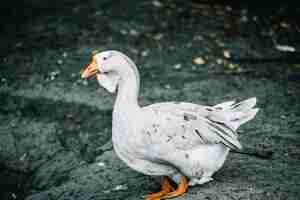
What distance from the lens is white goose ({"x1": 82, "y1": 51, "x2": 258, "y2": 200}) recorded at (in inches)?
189

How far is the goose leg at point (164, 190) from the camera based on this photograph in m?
5.19

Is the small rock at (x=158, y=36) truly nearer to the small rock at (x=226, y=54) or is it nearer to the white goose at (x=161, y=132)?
the small rock at (x=226, y=54)

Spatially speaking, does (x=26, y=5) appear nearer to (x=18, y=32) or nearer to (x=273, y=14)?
(x=18, y=32)

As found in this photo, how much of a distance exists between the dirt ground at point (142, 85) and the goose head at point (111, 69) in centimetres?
117

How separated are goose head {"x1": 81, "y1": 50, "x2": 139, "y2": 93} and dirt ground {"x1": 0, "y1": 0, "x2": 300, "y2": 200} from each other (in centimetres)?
117

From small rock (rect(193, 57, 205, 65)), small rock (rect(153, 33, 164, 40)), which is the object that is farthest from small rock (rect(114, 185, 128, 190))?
small rock (rect(153, 33, 164, 40))

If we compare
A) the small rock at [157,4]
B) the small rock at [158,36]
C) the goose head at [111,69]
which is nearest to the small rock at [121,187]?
the goose head at [111,69]

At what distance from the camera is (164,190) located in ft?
17.4

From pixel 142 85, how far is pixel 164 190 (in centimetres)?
272

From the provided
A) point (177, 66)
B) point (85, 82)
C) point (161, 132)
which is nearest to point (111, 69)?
point (161, 132)

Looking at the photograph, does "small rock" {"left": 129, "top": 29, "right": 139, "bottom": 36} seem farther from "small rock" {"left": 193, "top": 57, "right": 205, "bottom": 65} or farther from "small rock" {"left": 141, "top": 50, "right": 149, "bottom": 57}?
"small rock" {"left": 193, "top": 57, "right": 205, "bottom": 65}

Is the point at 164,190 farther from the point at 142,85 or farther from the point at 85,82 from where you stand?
the point at 85,82

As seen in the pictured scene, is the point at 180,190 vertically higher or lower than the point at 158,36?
higher

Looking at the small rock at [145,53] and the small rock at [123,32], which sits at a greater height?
the small rock at [123,32]
